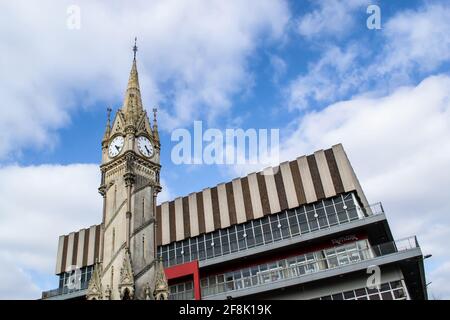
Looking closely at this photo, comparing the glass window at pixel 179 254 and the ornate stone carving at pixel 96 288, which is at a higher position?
the glass window at pixel 179 254

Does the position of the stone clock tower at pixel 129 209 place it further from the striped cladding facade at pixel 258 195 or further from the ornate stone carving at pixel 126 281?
the striped cladding facade at pixel 258 195

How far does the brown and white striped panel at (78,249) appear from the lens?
50.8 meters

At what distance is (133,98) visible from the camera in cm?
3120

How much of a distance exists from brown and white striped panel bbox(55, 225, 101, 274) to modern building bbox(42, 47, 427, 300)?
1.08ft

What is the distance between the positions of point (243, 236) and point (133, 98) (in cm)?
1884

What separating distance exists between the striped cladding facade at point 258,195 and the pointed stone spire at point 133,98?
17.0 meters

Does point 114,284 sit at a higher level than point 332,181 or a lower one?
lower

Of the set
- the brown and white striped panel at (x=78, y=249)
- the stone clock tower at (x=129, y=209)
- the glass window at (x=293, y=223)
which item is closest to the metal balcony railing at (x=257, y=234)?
the glass window at (x=293, y=223)

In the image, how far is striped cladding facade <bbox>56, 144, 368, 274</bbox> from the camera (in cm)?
3997

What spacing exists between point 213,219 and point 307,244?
10642 mm

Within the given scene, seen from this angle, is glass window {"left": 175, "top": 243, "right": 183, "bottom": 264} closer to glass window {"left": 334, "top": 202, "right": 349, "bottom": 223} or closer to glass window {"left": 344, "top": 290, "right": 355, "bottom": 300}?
glass window {"left": 334, "top": 202, "right": 349, "bottom": 223}
